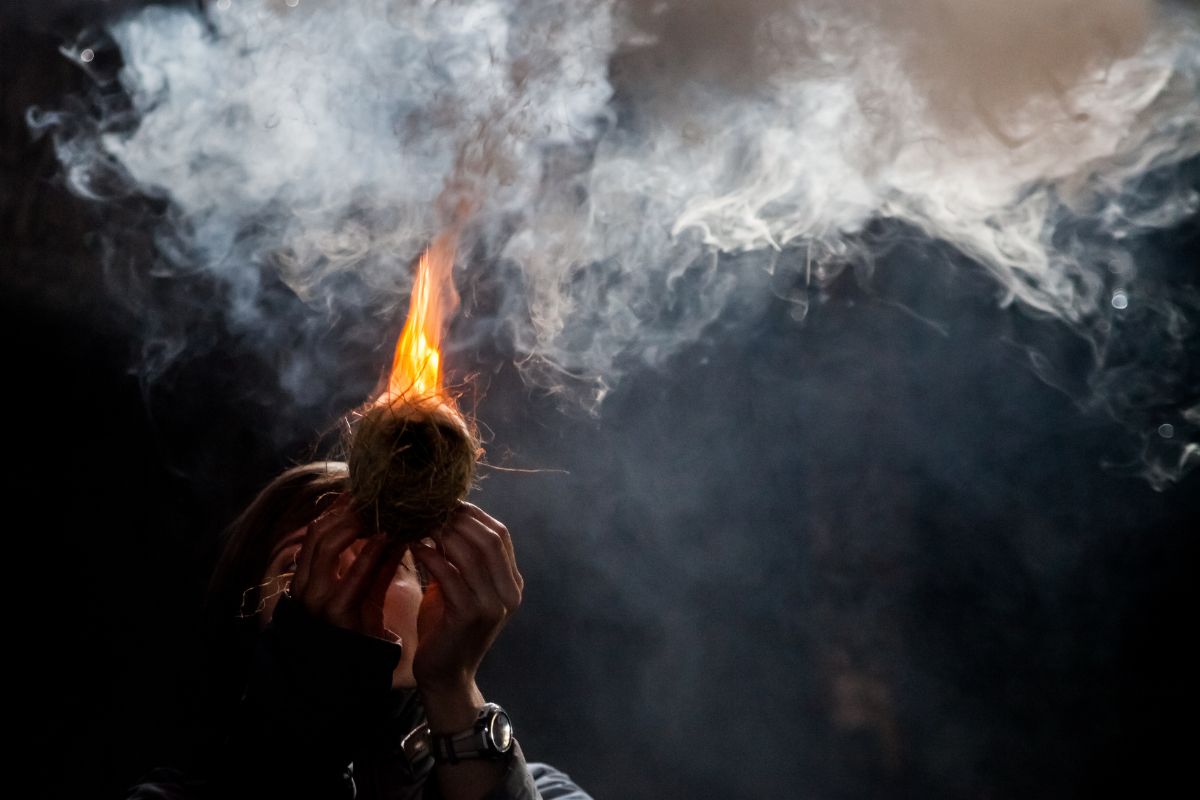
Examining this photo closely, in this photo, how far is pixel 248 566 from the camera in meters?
1.77

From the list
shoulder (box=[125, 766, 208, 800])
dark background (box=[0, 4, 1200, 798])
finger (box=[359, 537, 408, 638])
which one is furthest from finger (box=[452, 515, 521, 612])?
dark background (box=[0, 4, 1200, 798])

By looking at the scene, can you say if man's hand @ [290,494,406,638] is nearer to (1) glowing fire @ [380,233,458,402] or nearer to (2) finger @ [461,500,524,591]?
(2) finger @ [461,500,524,591]

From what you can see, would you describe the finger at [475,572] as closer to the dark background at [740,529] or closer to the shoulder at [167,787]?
the shoulder at [167,787]

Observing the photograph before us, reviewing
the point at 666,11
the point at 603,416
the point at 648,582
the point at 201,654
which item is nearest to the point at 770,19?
the point at 666,11

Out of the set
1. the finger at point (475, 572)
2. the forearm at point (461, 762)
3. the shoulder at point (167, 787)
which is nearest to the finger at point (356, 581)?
the finger at point (475, 572)

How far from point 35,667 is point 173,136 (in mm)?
1548

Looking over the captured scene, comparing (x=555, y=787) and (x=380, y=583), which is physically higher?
(x=380, y=583)

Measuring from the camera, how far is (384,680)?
153 cm

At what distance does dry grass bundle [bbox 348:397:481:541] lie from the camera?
1.64 metres

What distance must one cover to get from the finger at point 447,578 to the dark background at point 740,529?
51.5 inches

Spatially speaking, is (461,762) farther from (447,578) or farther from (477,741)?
(447,578)

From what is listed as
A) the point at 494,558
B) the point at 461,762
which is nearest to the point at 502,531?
the point at 494,558

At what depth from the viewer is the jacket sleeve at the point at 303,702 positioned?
1.50m

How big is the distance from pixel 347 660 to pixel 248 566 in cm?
39
